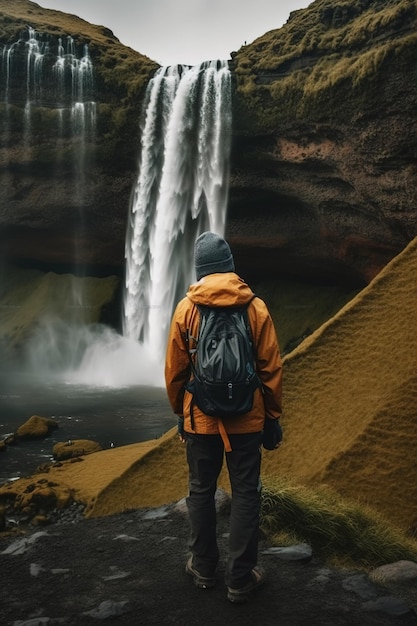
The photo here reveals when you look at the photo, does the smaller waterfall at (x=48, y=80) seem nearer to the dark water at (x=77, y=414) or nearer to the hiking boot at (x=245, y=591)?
the dark water at (x=77, y=414)

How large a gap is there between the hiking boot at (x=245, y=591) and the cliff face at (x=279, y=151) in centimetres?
1732

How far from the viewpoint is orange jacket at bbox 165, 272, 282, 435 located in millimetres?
3732

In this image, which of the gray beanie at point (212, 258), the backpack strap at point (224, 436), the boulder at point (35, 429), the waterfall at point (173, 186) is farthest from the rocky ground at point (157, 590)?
the waterfall at point (173, 186)

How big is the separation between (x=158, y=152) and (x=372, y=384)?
20935 mm

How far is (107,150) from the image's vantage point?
86.2 ft

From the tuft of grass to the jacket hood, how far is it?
2.17 metres

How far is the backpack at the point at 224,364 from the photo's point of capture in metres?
3.58

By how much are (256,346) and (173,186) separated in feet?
73.5

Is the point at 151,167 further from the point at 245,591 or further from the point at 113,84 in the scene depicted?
the point at 245,591

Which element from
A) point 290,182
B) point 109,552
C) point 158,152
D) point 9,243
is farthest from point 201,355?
point 9,243

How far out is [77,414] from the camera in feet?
61.0

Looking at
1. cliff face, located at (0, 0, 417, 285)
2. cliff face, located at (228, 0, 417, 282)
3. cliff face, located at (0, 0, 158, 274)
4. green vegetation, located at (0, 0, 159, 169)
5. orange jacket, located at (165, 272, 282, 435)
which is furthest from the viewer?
cliff face, located at (0, 0, 158, 274)

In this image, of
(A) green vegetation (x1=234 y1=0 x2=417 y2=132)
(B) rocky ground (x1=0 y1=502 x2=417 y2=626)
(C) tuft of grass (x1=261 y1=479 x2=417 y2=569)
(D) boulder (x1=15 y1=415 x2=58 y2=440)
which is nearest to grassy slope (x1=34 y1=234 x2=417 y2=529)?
(C) tuft of grass (x1=261 y1=479 x2=417 y2=569)

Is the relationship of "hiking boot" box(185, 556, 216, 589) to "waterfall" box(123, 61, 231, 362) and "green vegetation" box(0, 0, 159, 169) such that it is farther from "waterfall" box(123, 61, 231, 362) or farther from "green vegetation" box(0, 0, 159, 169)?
"green vegetation" box(0, 0, 159, 169)
